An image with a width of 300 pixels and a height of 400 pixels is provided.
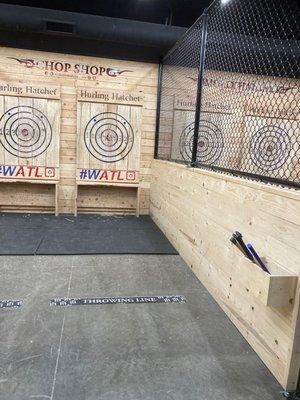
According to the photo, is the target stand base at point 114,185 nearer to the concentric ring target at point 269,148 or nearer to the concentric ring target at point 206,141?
the concentric ring target at point 206,141

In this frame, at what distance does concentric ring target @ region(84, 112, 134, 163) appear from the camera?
4117 mm

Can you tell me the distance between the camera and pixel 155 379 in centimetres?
134

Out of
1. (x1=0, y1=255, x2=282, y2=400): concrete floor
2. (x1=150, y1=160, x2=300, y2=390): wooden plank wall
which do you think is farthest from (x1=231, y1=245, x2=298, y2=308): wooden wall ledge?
(x1=0, y1=255, x2=282, y2=400): concrete floor

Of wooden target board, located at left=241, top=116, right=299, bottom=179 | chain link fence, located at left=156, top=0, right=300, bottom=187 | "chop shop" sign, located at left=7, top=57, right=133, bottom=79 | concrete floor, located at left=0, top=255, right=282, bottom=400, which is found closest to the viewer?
concrete floor, located at left=0, top=255, right=282, bottom=400

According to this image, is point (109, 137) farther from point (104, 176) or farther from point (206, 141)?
point (206, 141)

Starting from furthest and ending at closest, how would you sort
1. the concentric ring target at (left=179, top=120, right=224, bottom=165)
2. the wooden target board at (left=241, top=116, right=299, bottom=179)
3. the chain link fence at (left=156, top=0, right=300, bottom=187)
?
the wooden target board at (left=241, top=116, right=299, bottom=179) → the concentric ring target at (left=179, top=120, right=224, bottom=165) → the chain link fence at (left=156, top=0, right=300, bottom=187)

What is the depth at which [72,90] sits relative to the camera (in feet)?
13.2

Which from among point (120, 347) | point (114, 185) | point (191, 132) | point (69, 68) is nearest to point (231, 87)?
point (191, 132)

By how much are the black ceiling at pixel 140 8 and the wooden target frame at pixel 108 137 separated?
104 cm

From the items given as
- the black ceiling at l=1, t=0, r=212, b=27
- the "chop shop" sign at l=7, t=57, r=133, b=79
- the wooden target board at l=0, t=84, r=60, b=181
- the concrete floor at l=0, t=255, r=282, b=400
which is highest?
the black ceiling at l=1, t=0, r=212, b=27

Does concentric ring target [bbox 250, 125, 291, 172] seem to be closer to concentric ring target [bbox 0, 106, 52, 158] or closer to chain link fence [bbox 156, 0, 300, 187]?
chain link fence [bbox 156, 0, 300, 187]

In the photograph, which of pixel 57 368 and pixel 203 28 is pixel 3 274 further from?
pixel 203 28

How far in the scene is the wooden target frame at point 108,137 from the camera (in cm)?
408

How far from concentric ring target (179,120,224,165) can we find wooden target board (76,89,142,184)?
0.70 m
